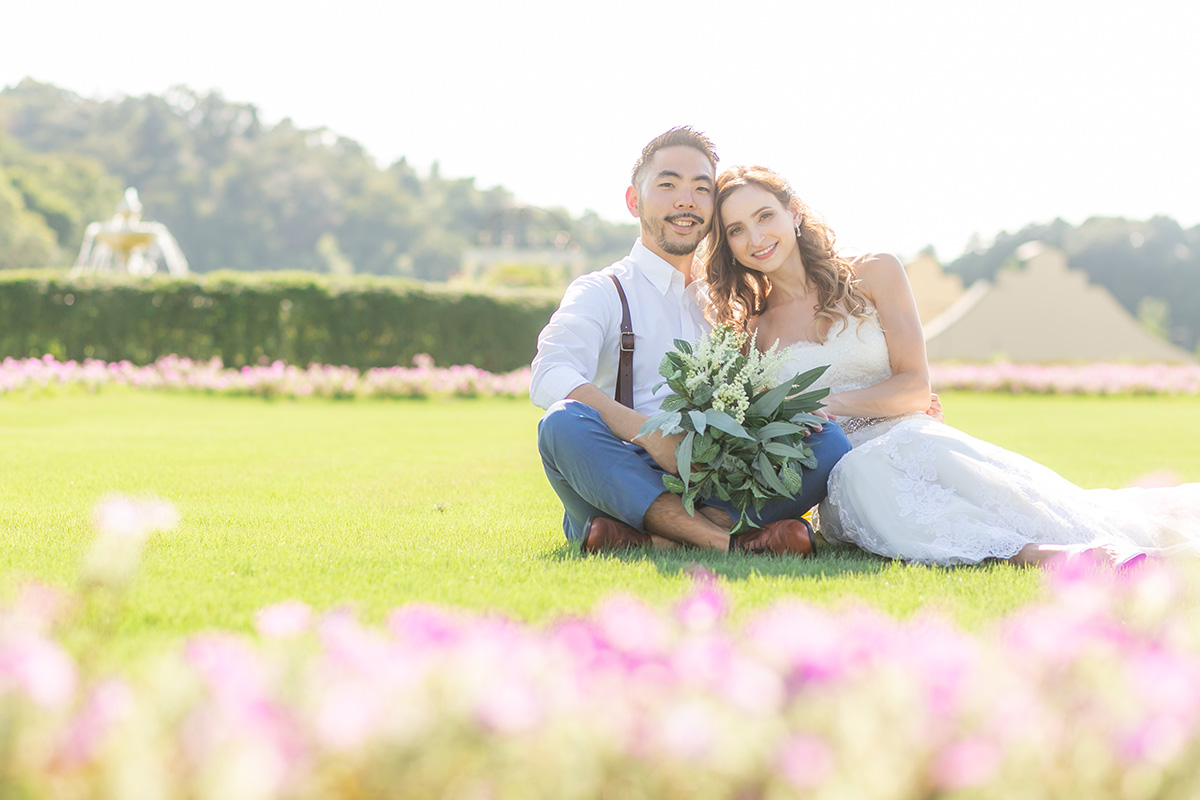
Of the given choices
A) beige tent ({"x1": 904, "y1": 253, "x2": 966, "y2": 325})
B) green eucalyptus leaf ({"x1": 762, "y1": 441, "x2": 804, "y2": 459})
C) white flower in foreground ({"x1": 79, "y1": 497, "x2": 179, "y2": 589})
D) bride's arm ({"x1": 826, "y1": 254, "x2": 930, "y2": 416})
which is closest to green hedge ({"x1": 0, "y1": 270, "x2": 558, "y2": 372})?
bride's arm ({"x1": 826, "y1": 254, "x2": 930, "y2": 416})

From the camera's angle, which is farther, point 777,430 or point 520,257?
point 520,257

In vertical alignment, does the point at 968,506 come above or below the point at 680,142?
below

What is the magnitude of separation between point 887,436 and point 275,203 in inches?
3232

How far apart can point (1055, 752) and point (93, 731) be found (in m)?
1.25

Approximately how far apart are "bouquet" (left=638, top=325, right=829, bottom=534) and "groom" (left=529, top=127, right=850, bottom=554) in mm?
117

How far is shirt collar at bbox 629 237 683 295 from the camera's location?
455 cm

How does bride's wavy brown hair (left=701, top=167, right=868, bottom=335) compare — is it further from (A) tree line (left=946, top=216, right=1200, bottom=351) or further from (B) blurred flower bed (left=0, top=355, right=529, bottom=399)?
(A) tree line (left=946, top=216, right=1200, bottom=351)

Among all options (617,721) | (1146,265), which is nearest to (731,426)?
(617,721)

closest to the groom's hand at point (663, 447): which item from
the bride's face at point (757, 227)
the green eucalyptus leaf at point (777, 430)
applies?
the green eucalyptus leaf at point (777, 430)

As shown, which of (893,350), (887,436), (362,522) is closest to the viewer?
(887,436)

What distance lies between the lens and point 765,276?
15.7 feet

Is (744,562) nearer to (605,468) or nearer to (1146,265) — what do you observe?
(605,468)

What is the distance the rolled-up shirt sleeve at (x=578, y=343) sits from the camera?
4145 mm

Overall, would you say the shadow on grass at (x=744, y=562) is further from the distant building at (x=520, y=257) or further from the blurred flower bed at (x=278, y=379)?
the distant building at (x=520, y=257)
